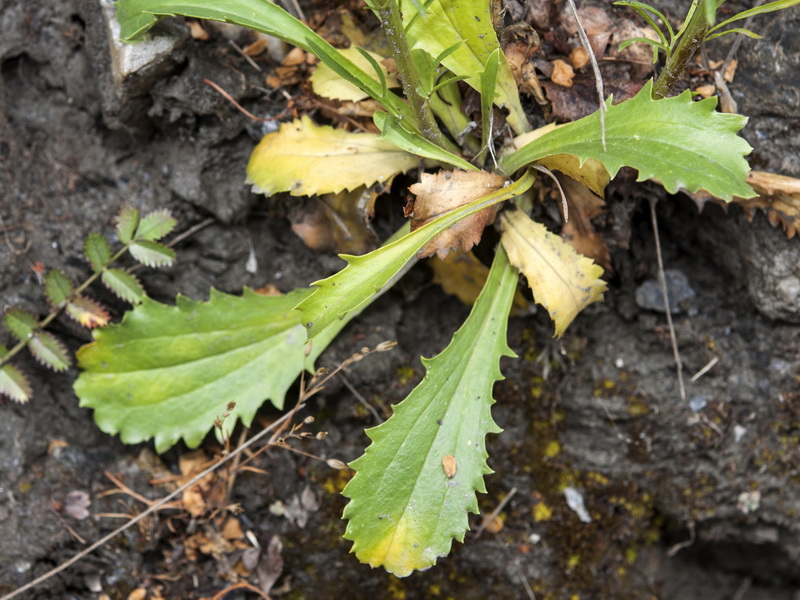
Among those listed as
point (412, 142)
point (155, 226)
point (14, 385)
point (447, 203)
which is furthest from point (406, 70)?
point (14, 385)

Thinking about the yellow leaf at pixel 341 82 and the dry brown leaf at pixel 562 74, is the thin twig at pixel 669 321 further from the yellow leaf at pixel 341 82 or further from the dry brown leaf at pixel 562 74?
the yellow leaf at pixel 341 82

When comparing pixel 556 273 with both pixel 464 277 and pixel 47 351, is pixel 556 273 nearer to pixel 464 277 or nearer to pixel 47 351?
pixel 464 277

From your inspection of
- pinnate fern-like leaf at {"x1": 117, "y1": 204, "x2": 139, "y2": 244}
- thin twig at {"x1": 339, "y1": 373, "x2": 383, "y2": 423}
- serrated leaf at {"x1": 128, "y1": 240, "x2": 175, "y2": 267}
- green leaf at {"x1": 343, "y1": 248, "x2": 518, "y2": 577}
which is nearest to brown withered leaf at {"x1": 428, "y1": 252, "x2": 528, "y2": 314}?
green leaf at {"x1": 343, "y1": 248, "x2": 518, "y2": 577}

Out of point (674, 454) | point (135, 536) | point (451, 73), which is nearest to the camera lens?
point (451, 73)

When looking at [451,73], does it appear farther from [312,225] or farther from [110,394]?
[110,394]

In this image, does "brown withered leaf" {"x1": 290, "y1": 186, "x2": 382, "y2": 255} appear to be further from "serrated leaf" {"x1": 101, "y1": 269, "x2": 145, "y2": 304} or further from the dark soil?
"serrated leaf" {"x1": 101, "y1": 269, "x2": 145, "y2": 304}

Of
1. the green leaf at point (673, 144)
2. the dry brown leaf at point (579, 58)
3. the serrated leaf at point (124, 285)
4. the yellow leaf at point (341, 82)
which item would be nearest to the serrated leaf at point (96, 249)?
the serrated leaf at point (124, 285)

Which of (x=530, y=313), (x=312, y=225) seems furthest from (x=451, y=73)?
(x=530, y=313)
